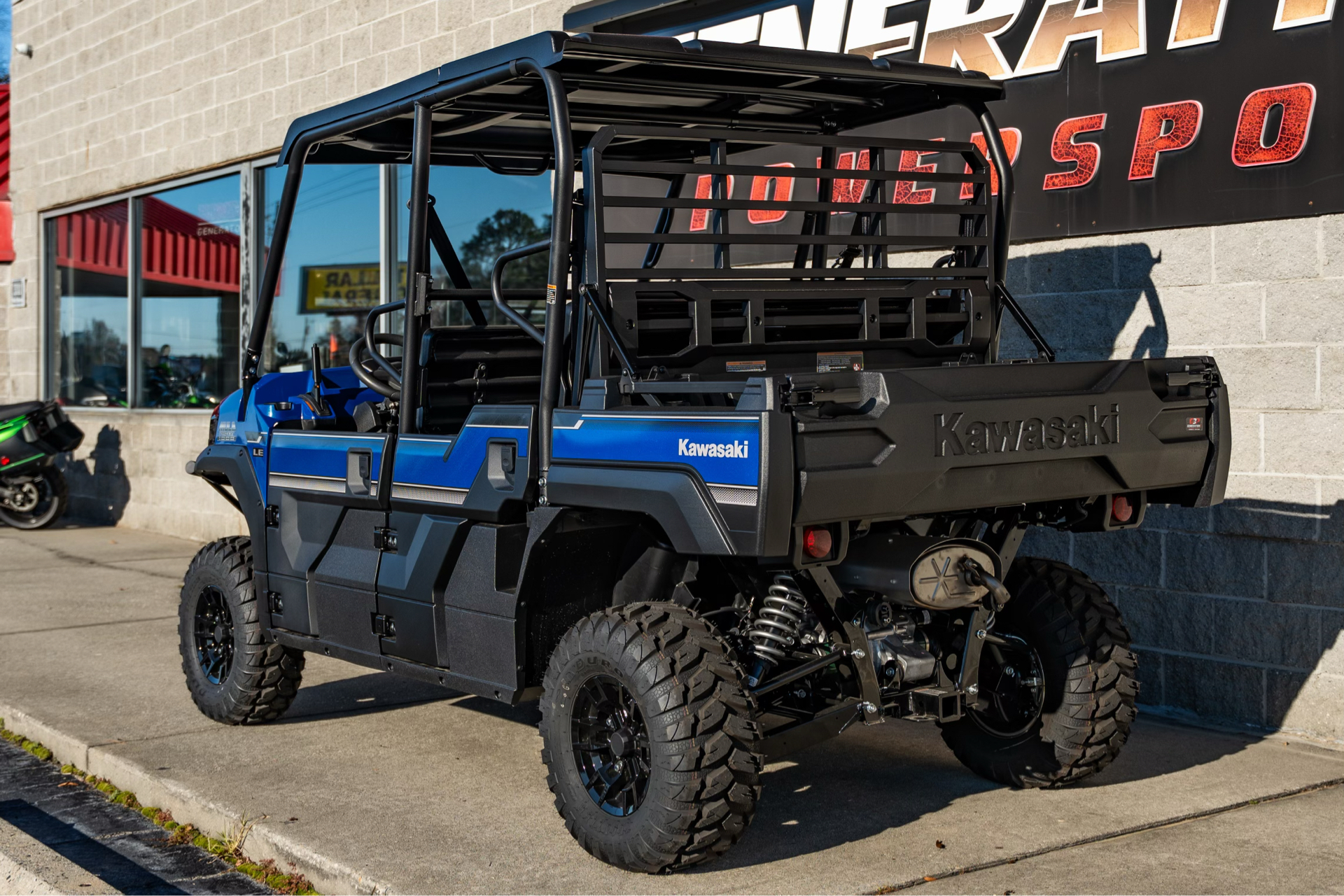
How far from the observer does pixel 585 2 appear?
885 centimetres

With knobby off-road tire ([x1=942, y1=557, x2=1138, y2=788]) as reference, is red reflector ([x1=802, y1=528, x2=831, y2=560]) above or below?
above

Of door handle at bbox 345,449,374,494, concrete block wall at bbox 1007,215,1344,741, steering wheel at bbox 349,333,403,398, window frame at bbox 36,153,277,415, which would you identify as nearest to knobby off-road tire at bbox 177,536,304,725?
door handle at bbox 345,449,374,494

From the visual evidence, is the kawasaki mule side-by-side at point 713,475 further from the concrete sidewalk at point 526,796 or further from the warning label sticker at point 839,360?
the concrete sidewalk at point 526,796

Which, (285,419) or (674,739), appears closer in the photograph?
(674,739)

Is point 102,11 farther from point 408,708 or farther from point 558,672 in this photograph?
point 558,672

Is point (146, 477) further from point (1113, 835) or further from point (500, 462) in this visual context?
point (1113, 835)

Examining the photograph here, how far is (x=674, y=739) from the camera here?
155 inches

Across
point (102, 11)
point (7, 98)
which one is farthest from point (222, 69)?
point (7, 98)

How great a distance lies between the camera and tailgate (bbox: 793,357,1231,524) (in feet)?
12.4

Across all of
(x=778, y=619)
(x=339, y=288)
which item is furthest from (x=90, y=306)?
(x=778, y=619)

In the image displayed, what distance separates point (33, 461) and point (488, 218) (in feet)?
18.8

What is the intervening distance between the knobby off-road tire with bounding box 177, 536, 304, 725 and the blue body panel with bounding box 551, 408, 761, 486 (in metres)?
2.17

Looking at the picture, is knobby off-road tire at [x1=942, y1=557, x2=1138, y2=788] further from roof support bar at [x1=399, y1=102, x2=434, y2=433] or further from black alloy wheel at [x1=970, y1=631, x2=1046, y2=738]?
roof support bar at [x1=399, y1=102, x2=434, y2=433]

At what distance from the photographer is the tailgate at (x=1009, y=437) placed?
3.78 m
